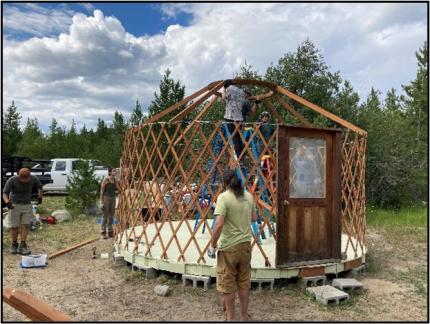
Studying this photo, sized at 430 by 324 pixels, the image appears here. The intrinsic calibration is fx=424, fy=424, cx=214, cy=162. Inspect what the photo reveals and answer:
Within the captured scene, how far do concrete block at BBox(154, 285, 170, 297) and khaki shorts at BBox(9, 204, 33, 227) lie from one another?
232 cm

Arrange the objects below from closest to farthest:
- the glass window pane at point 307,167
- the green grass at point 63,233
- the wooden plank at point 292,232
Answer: the wooden plank at point 292,232 → the glass window pane at point 307,167 → the green grass at point 63,233

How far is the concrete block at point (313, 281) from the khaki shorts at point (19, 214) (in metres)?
3.46

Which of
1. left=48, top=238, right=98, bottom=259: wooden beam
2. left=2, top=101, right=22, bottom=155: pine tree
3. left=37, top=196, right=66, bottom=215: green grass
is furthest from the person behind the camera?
left=2, top=101, right=22, bottom=155: pine tree

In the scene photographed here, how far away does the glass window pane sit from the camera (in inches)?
168

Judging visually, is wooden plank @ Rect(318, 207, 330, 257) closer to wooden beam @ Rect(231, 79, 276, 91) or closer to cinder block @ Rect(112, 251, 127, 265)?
wooden beam @ Rect(231, 79, 276, 91)

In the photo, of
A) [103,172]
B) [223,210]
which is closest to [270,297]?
[223,210]

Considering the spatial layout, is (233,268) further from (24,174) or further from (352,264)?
(24,174)

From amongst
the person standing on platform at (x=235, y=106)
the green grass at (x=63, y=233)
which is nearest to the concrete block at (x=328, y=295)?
the person standing on platform at (x=235, y=106)

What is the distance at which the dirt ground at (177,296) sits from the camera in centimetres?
342

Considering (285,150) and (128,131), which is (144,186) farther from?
(285,150)

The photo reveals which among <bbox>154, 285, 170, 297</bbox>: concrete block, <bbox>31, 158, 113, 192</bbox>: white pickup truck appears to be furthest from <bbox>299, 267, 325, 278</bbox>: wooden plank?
<bbox>31, 158, 113, 192</bbox>: white pickup truck

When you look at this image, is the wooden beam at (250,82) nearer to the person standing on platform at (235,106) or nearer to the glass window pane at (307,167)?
the person standing on platform at (235,106)

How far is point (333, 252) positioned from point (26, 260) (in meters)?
3.41

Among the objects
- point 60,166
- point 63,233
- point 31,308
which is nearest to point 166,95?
point 60,166
